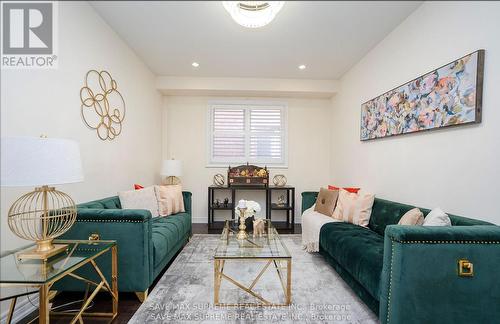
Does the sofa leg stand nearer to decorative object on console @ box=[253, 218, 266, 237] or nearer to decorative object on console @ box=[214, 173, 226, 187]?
decorative object on console @ box=[253, 218, 266, 237]

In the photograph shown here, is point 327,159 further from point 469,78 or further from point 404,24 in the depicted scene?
point 469,78

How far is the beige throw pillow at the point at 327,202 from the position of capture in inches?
119

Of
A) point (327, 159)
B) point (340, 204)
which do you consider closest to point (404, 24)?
point (340, 204)

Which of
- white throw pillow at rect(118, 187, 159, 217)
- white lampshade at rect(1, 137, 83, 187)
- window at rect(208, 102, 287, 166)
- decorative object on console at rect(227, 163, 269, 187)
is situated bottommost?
white throw pillow at rect(118, 187, 159, 217)

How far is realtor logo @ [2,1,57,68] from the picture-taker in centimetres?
162

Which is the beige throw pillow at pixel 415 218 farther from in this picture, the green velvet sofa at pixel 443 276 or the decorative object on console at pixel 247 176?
the decorative object on console at pixel 247 176

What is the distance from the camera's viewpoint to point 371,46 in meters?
2.93

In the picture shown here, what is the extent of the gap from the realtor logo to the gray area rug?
2.04 meters

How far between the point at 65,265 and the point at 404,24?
11.5 ft

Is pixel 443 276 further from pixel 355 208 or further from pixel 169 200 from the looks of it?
pixel 169 200

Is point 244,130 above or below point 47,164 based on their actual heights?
above

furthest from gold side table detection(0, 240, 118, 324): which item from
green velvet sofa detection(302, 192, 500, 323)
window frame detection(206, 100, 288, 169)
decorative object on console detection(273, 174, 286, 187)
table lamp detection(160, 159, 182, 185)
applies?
decorative object on console detection(273, 174, 286, 187)

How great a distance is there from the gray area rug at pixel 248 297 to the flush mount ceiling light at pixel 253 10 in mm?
2198

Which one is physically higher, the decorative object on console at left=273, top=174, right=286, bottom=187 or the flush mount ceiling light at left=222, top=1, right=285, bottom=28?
the flush mount ceiling light at left=222, top=1, right=285, bottom=28
